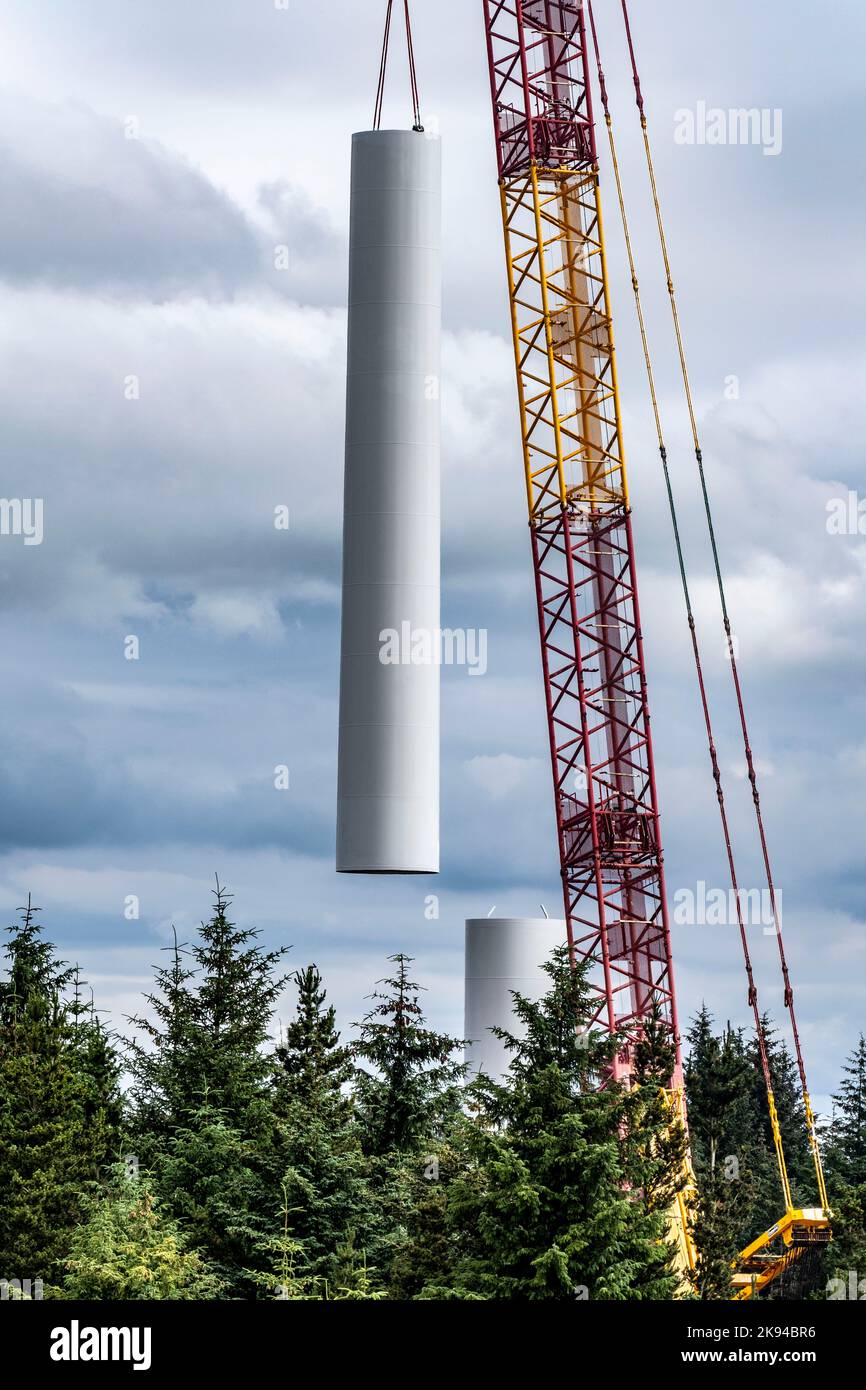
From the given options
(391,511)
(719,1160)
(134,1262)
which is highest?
(391,511)

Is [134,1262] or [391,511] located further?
[391,511]

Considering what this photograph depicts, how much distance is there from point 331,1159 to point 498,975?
1407 centimetres

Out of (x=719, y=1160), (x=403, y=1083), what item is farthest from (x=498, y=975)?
(x=719, y=1160)

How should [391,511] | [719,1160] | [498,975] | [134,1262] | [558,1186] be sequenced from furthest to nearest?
[719,1160] → [498,975] → [391,511] → [134,1262] → [558,1186]

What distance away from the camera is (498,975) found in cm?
7556

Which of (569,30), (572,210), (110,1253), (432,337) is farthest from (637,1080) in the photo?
(569,30)

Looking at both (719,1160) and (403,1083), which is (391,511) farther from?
(719,1160)

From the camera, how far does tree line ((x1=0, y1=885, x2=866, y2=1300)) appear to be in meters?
52.7

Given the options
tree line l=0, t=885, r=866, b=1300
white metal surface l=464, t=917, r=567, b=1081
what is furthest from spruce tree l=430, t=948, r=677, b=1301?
white metal surface l=464, t=917, r=567, b=1081

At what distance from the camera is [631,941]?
78.6 metres

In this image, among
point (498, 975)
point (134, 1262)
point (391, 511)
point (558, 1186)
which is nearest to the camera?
point (558, 1186)

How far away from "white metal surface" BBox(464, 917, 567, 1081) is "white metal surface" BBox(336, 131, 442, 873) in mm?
13798

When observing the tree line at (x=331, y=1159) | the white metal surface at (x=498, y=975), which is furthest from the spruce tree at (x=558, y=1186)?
the white metal surface at (x=498, y=975)

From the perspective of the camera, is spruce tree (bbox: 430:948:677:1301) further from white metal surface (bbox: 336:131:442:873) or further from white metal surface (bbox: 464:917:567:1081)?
white metal surface (bbox: 464:917:567:1081)
